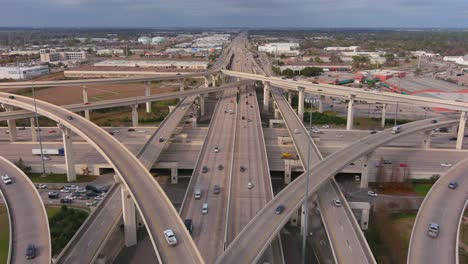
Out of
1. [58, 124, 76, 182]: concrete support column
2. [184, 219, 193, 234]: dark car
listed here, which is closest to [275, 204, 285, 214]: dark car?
[184, 219, 193, 234]: dark car

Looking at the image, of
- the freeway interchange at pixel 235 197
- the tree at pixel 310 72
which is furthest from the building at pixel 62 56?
the freeway interchange at pixel 235 197

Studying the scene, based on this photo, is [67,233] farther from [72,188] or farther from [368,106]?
[368,106]

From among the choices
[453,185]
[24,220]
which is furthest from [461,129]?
[24,220]

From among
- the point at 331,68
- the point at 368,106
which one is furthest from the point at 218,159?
the point at 331,68

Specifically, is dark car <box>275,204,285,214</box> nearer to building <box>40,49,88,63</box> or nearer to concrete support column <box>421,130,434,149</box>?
concrete support column <box>421,130,434,149</box>

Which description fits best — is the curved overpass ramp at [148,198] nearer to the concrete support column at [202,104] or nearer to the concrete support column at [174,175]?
the concrete support column at [174,175]

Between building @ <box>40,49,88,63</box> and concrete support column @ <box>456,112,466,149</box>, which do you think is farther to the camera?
building @ <box>40,49,88,63</box>
